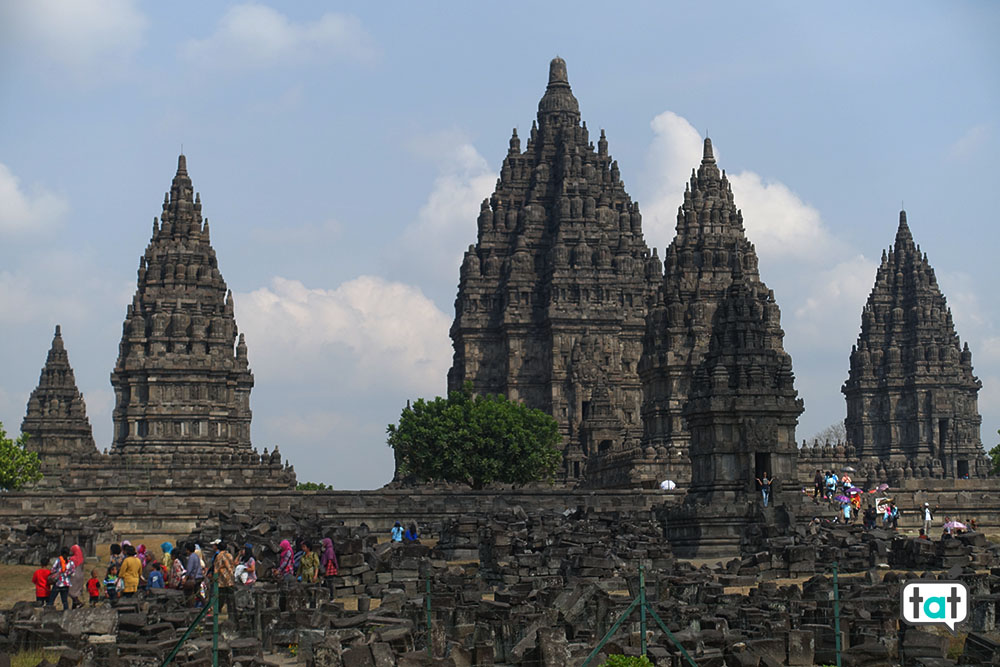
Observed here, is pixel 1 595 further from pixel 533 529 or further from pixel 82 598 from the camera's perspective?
pixel 533 529

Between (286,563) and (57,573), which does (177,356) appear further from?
(57,573)

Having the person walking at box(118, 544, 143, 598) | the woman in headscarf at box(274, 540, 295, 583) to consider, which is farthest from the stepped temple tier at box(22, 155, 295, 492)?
the person walking at box(118, 544, 143, 598)

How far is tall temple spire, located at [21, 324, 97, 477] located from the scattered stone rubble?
66629 millimetres

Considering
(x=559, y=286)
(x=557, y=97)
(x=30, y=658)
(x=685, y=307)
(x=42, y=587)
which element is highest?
(x=557, y=97)

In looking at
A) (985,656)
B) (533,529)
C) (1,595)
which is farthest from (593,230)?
(985,656)

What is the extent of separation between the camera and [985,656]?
23.4 metres

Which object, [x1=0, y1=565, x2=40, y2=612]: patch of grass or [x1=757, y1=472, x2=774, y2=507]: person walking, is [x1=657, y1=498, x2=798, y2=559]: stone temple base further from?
[x1=0, y1=565, x2=40, y2=612]: patch of grass

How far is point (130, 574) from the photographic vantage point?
3244 centimetres

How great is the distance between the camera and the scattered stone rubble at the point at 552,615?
24.0 m

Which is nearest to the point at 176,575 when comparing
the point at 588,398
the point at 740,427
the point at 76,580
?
the point at 76,580

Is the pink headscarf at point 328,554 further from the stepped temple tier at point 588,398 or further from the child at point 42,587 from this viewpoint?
the child at point 42,587

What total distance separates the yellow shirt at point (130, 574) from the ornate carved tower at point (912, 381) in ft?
256

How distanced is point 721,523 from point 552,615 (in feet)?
72.4

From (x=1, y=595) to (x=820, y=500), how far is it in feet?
96.8
